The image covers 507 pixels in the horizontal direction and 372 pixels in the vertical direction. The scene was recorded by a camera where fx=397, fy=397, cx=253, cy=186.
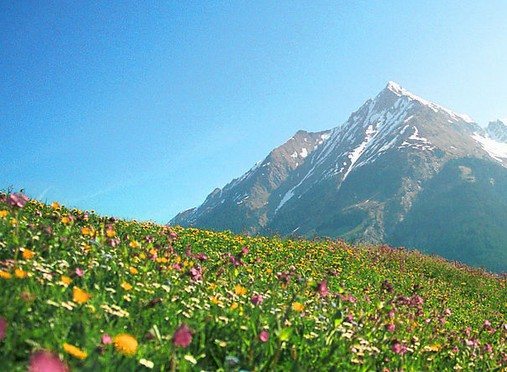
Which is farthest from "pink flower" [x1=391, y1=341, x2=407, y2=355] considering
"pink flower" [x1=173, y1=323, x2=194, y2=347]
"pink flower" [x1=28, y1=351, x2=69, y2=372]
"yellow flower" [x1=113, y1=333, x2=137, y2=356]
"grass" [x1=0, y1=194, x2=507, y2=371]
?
"pink flower" [x1=28, y1=351, x2=69, y2=372]

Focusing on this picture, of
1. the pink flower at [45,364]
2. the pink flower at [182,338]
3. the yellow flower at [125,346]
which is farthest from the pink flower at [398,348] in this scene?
the pink flower at [45,364]

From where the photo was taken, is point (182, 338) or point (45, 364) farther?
point (182, 338)

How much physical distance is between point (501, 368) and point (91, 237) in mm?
6157

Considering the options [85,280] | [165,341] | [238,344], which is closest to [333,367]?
[238,344]

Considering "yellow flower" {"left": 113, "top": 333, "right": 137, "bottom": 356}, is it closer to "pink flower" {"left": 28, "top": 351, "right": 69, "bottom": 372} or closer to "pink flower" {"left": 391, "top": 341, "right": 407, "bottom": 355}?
"pink flower" {"left": 28, "top": 351, "right": 69, "bottom": 372}

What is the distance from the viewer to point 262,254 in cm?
1203

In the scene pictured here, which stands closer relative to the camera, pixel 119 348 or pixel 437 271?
pixel 119 348

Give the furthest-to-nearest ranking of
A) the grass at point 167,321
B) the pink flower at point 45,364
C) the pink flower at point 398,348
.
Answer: the pink flower at point 398,348 → the grass at point 167,321 → the pink flower at point 45,364

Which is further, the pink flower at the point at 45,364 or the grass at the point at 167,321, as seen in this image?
the grass at the point at 167,321

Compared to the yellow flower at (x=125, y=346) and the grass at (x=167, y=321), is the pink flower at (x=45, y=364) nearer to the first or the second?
the grass at (x=167, y=321)

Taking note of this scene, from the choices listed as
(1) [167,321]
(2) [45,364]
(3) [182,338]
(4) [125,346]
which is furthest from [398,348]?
(2) [45,364]

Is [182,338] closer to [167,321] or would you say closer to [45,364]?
[45,364]

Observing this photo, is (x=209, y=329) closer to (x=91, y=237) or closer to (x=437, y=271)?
(x=91, y=237)

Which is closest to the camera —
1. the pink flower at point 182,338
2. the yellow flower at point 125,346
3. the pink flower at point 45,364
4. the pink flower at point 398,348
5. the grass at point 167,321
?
the pink flower at point 45,364
